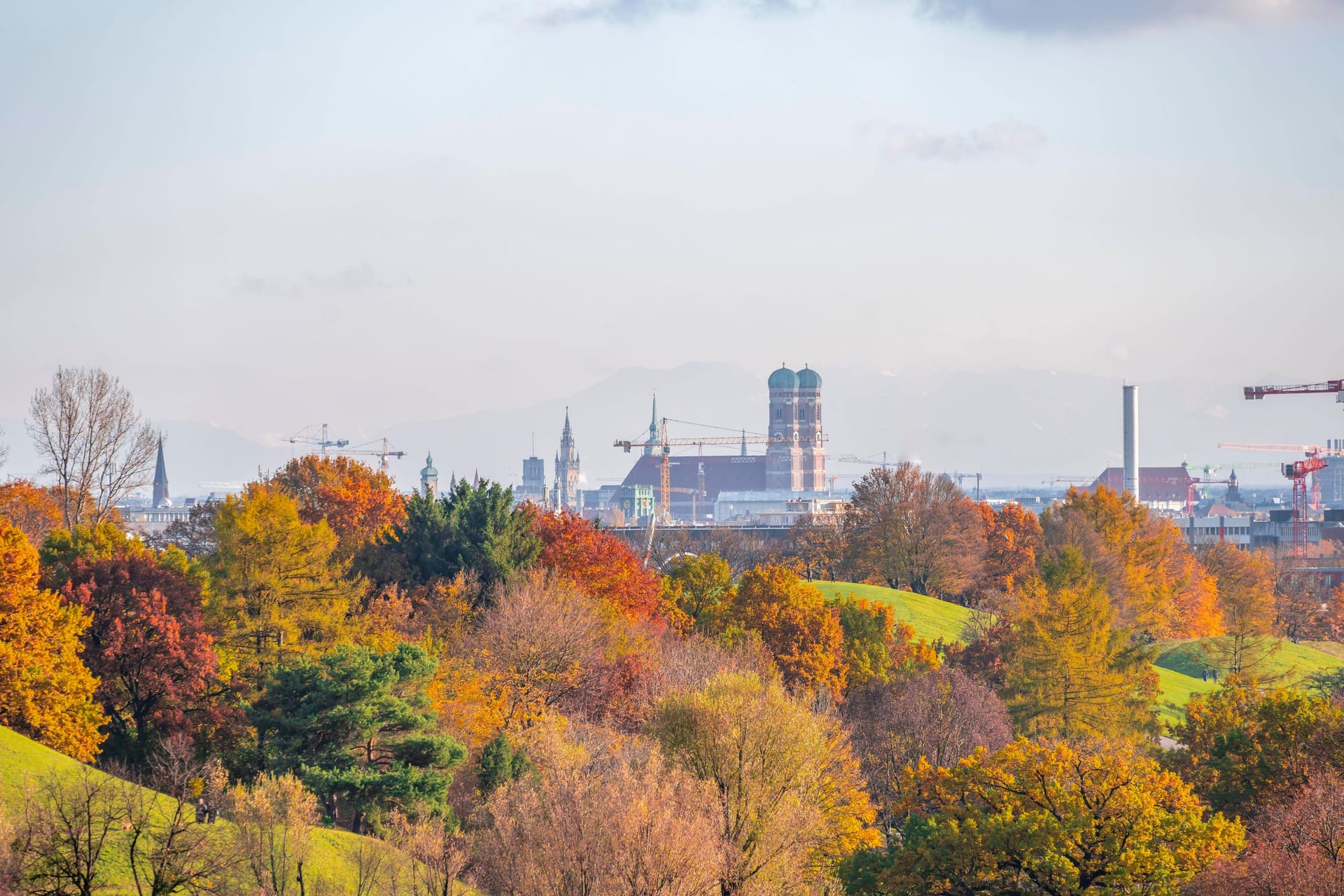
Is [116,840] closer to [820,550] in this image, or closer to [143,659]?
[143,659]

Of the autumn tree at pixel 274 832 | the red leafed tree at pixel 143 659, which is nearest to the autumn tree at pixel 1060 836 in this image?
the autumn tree at pixel 274 832

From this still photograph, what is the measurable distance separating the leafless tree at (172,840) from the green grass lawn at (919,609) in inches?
1582

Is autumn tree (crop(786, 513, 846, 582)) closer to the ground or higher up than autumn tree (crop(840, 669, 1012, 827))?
higher up

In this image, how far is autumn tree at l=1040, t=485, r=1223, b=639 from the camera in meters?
89.0

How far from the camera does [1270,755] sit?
124ft

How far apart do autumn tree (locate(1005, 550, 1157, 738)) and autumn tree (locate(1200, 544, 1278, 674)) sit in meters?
18.0

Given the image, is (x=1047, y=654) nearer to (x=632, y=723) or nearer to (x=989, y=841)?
(x=632, y=723)

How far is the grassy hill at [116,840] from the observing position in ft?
108

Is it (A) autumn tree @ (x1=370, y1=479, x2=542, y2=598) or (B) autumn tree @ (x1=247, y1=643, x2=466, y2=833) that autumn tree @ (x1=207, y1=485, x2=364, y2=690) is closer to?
(A) autumn tree @ (x1=370, y1=479, x2=542, y2=598)

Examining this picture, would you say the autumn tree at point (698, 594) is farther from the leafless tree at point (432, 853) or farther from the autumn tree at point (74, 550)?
the leafless tree at point (432, 853)

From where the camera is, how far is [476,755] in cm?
4638

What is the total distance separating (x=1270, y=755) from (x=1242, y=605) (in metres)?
69.7

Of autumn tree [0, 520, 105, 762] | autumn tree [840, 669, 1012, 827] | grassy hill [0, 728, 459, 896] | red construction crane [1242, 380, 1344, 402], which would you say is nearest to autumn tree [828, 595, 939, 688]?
autumn tree [840, 669, 1012, 827]

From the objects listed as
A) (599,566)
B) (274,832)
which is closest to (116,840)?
(274,832)
